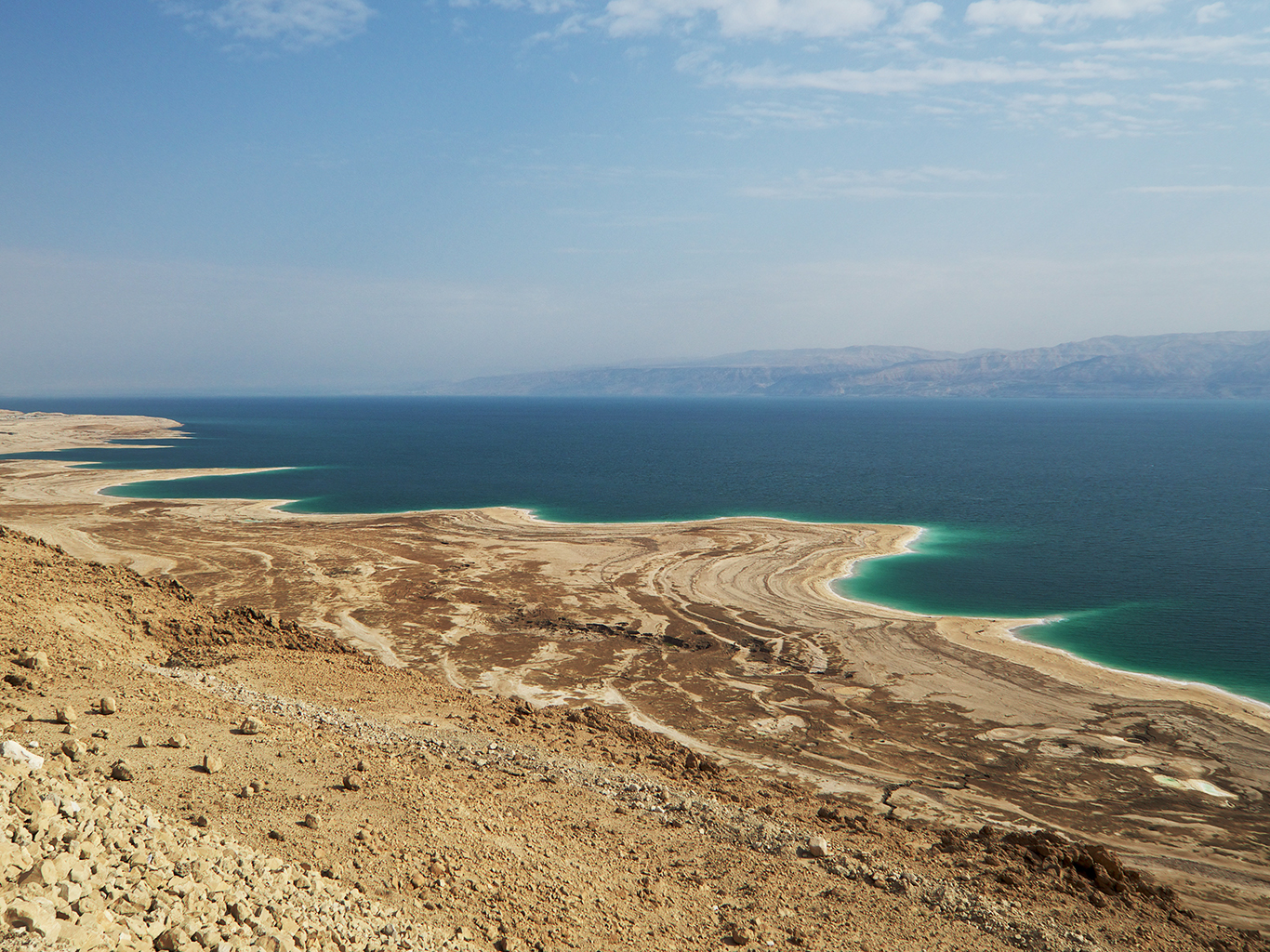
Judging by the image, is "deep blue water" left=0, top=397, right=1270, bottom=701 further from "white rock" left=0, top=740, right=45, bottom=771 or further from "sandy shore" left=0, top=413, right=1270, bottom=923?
"white rock" left=0, top=740, right=45, bottom=771

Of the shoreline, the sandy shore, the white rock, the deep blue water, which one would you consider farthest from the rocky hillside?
the deep blue water

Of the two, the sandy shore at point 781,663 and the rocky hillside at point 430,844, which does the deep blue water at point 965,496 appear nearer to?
the sandy shore at point 781,663

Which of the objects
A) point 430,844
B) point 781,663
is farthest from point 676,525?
point 430,844

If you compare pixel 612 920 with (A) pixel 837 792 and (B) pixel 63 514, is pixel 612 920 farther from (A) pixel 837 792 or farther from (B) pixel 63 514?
(B) pixel 63 514

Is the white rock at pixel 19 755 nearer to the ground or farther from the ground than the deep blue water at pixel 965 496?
farther from the ground

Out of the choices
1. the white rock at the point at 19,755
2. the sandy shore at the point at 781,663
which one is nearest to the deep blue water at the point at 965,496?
the sandy shore at the point at 781,663
